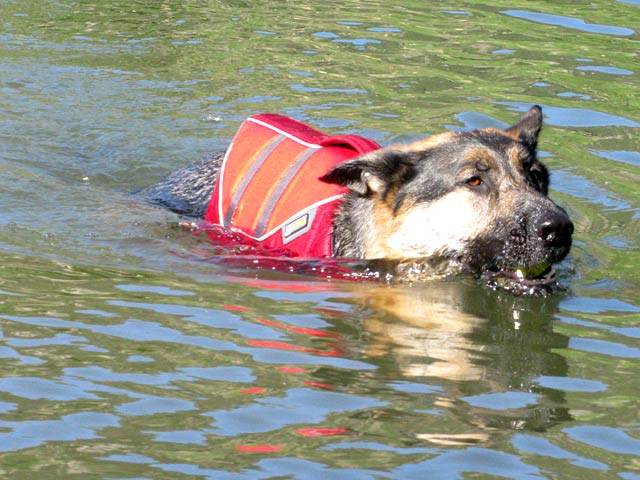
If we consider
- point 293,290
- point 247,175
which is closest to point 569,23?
point 247,175

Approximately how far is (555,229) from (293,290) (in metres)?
1.90

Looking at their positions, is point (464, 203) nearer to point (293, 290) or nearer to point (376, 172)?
point (376, 172)

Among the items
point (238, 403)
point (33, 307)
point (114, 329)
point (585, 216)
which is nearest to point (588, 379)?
point (238, 403)

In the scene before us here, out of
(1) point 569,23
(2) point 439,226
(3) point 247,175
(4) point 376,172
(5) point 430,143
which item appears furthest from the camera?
(1) point 569,23

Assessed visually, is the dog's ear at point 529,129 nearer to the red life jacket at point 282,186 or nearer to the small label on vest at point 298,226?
the red life jacket at point 282,186

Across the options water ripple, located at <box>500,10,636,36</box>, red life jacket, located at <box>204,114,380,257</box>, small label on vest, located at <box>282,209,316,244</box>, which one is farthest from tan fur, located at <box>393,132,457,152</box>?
water ripple, located at <box>500,10,636,36</box>

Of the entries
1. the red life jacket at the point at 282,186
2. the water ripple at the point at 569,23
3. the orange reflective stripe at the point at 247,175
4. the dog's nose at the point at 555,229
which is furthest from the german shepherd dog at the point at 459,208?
the water ripple at the point at 569,23

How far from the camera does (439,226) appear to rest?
8.55 m

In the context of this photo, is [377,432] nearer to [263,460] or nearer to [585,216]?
[263,460]

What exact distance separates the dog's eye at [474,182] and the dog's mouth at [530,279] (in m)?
0.65

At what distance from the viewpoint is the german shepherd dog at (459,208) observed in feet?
26.7

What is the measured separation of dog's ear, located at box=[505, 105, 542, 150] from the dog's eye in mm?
726

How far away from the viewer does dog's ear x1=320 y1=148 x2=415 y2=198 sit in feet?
28.3

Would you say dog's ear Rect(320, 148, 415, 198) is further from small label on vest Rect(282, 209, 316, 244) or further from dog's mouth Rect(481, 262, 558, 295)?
dog's mouth Rect(481, 262, 558, 295)
